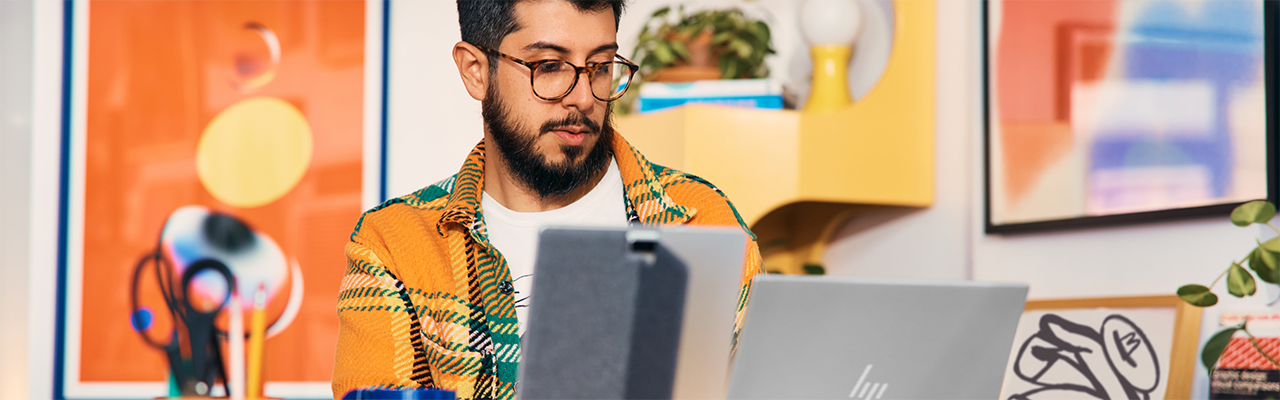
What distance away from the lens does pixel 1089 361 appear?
59.1 inches

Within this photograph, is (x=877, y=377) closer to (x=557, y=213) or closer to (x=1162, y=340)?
(x=557, y=213)

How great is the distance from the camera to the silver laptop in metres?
0.73

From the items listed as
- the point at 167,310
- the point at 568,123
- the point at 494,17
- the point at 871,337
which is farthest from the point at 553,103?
the point at 167,310

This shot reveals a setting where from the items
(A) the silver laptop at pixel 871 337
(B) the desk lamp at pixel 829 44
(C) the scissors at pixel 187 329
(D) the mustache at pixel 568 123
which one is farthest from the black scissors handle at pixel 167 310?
(A) the silver laptop at pixel 871 337

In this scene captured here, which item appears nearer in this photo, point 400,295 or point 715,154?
point 400,295

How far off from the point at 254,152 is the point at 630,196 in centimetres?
129

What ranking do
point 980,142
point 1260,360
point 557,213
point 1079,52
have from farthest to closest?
point 980,142
point 1079,52
point 557,213
point 1260,360

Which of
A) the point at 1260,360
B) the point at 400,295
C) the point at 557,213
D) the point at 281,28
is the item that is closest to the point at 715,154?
the point at 557,213

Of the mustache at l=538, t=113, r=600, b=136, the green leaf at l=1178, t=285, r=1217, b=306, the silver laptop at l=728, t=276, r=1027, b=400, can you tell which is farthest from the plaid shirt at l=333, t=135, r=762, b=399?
the green leaf at l=1178, t=285, r=1217, b=306

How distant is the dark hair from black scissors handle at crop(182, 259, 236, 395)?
1.17 m

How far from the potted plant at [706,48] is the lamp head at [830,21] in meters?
0.09

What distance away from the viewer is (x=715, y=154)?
1.88 m

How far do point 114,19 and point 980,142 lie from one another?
6.11 ft

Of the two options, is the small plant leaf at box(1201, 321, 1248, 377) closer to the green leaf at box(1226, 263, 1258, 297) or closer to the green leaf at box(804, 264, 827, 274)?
the green leaf at box(1226, 263, 1258, 297)
